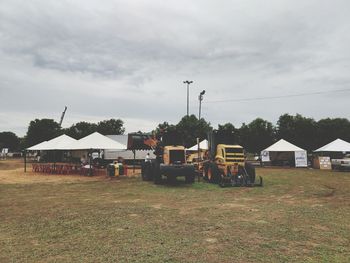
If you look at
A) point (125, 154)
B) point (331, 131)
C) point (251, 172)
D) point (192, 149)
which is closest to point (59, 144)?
point (125, 154)

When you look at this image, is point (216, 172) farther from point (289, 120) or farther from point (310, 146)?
point (289, 120)

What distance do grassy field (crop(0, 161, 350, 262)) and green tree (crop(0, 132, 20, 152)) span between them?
11460cm

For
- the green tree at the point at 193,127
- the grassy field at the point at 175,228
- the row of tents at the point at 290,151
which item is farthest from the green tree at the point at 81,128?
the grassy field at the point at 175,228

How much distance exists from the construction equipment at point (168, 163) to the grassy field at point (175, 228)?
4183mm

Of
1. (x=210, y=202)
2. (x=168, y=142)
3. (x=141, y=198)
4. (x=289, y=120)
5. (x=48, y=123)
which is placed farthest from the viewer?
(x=48, y=123)

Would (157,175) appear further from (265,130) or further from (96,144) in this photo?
(265,130)

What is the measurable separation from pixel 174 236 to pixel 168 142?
12.8 meters

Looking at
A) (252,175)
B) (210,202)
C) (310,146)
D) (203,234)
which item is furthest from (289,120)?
(203,234)

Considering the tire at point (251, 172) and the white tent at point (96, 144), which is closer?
the tire at point (251, 172)

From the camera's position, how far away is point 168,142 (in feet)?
67.8

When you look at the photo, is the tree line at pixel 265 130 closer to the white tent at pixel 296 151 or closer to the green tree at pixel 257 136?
the green tree at pixel 257 136

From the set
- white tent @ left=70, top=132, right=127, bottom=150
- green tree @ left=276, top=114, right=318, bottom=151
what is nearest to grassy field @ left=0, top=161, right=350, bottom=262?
white tent @ left=70, top=132, right=127, bottom=150

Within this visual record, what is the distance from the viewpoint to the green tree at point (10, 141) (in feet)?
386

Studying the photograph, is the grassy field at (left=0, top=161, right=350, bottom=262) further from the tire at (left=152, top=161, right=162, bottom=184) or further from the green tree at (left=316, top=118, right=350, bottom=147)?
the green tree at (left=316, top=118, right=350, bottom=147)
